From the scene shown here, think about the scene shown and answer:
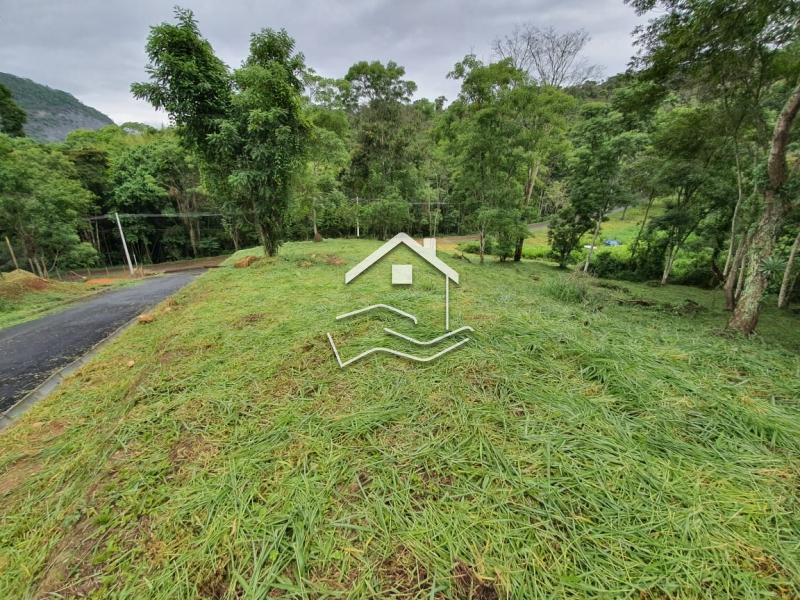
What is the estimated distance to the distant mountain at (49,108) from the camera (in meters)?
31.3

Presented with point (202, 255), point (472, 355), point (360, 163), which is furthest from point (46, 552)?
point (202, 255)

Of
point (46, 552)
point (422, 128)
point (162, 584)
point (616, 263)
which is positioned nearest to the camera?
point (162, 584)

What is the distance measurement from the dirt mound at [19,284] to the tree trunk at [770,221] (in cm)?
1446

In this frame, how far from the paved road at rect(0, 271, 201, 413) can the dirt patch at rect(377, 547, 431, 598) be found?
12.0 ft

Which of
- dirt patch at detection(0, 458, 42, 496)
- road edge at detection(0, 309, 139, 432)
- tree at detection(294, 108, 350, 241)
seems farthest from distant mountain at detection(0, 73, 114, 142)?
dirt patch at detection(0, 458, 42, 496)

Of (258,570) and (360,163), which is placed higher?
(360,163)

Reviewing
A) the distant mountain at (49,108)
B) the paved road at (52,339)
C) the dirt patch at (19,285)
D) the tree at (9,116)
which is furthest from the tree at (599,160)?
the distant mountain at (49,108)

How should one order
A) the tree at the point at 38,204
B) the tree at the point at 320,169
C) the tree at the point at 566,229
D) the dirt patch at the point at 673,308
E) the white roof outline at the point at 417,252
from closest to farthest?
the white roof outline at the point at 417,252 < the dirt patch at the point at 673,308 < the tree at the point at 320,169 < the tree at the point at 38,204 < the tree at the point at 566,229

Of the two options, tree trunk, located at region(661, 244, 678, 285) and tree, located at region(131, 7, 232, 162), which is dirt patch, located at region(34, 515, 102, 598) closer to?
tree, located at region(131, 7, 232, 162)

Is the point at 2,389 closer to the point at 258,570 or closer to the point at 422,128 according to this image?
the point at 258,570

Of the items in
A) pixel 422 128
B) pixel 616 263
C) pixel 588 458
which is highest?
pixel 422 128

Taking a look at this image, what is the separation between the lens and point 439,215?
19.2 metres

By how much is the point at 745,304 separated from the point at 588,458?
166 inches

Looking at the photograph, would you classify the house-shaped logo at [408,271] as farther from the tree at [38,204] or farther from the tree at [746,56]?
the tree at [38,204]
